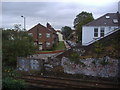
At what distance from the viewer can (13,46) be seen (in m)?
6.54

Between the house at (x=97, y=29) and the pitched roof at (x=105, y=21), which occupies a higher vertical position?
the pitched roof at (x=105, y=21)

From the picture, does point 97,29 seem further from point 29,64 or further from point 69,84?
point 69,84

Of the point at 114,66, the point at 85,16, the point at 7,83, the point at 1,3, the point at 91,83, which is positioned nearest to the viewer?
the point at 1,3

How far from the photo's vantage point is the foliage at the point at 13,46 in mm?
6500

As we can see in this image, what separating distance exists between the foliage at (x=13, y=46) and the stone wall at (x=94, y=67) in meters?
1.99

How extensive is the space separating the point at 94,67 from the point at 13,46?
3.56m

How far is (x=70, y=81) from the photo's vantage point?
4.88 meters

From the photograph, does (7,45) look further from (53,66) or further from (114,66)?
(114,66)

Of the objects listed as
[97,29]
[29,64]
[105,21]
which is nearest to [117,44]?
[29,64]

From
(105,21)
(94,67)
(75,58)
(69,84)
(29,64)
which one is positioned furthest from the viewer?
(105,21)

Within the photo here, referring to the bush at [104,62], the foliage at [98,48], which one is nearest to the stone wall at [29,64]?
the foliage at [98,48]

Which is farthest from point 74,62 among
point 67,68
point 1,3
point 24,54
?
point 1,3

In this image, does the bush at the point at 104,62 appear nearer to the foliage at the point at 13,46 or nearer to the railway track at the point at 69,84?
the railway track at the point at 69,84

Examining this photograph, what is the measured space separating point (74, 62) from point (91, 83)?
133cm
